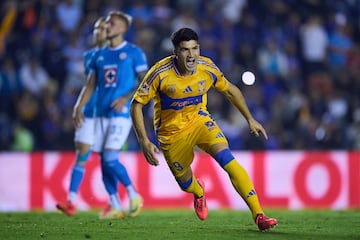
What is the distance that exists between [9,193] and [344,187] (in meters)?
6.15

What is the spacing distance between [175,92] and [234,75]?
350 inches

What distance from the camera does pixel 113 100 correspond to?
12016 mm

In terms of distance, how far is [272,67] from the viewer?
61.7 feet

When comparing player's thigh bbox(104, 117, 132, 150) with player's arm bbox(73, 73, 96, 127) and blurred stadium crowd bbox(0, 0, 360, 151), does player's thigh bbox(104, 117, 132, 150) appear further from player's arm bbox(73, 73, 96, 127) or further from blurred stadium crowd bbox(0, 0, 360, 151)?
blurred stadium crowd bbox(0, 0, 360, 151)

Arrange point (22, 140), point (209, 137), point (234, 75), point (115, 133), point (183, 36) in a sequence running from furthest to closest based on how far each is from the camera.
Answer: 1. point (234, 75)
2. point (22, 140)
3. point (115, 133)
4. point (209, 137)
5. point (183, 36)

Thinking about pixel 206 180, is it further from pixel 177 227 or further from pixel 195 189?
pixel 177 227

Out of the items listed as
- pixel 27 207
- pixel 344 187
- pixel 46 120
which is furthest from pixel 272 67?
pixel 27 207

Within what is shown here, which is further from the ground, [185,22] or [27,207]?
[185,22]

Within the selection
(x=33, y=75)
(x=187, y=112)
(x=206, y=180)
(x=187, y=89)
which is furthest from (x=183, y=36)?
(x=33, y=75)

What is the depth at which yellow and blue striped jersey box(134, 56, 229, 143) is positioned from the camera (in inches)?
364

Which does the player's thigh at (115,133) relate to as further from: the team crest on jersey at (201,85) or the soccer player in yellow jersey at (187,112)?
the team crest on jersey at (201,85)

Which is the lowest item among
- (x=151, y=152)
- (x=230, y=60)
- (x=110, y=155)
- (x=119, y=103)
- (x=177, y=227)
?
(x=177, y=227)

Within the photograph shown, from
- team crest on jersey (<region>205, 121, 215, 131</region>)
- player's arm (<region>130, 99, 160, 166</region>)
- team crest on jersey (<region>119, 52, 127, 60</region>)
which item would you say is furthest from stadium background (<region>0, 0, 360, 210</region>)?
player's arm (<region>130, 99, 160, 166</region>)

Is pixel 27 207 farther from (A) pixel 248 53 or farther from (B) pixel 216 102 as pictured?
(A) pixel 248 53
